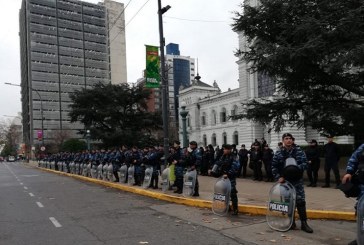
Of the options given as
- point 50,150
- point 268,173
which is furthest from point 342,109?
point 50,150

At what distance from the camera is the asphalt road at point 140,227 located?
26.4 feet

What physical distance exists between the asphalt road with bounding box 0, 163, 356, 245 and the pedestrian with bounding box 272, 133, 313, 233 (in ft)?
1.22

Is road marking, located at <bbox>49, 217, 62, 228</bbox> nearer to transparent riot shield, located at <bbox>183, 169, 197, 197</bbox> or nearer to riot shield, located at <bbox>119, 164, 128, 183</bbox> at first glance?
transparent riot shield, located at <bbox>183, 169, 197, 197</bbox>

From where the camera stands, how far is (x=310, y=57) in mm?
18375

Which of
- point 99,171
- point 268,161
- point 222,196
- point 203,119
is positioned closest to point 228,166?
point 222,196

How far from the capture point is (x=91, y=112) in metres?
45.8

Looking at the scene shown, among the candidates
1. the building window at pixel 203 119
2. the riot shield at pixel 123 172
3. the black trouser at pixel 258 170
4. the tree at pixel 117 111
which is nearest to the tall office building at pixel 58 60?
the tree at pixel 117 111

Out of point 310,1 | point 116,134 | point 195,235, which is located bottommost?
point 195,235

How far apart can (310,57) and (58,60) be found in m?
95.0

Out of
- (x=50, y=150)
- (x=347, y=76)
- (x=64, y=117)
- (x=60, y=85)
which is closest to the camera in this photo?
(x=347, y=76)

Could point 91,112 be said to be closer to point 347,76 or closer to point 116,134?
point 116,134

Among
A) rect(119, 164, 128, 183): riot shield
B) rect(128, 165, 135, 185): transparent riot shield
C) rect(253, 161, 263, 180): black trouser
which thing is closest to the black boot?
rect(253, 161, 263, 180): black trouser

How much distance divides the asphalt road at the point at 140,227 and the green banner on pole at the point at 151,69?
20.4 feet

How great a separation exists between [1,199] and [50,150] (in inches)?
3065
